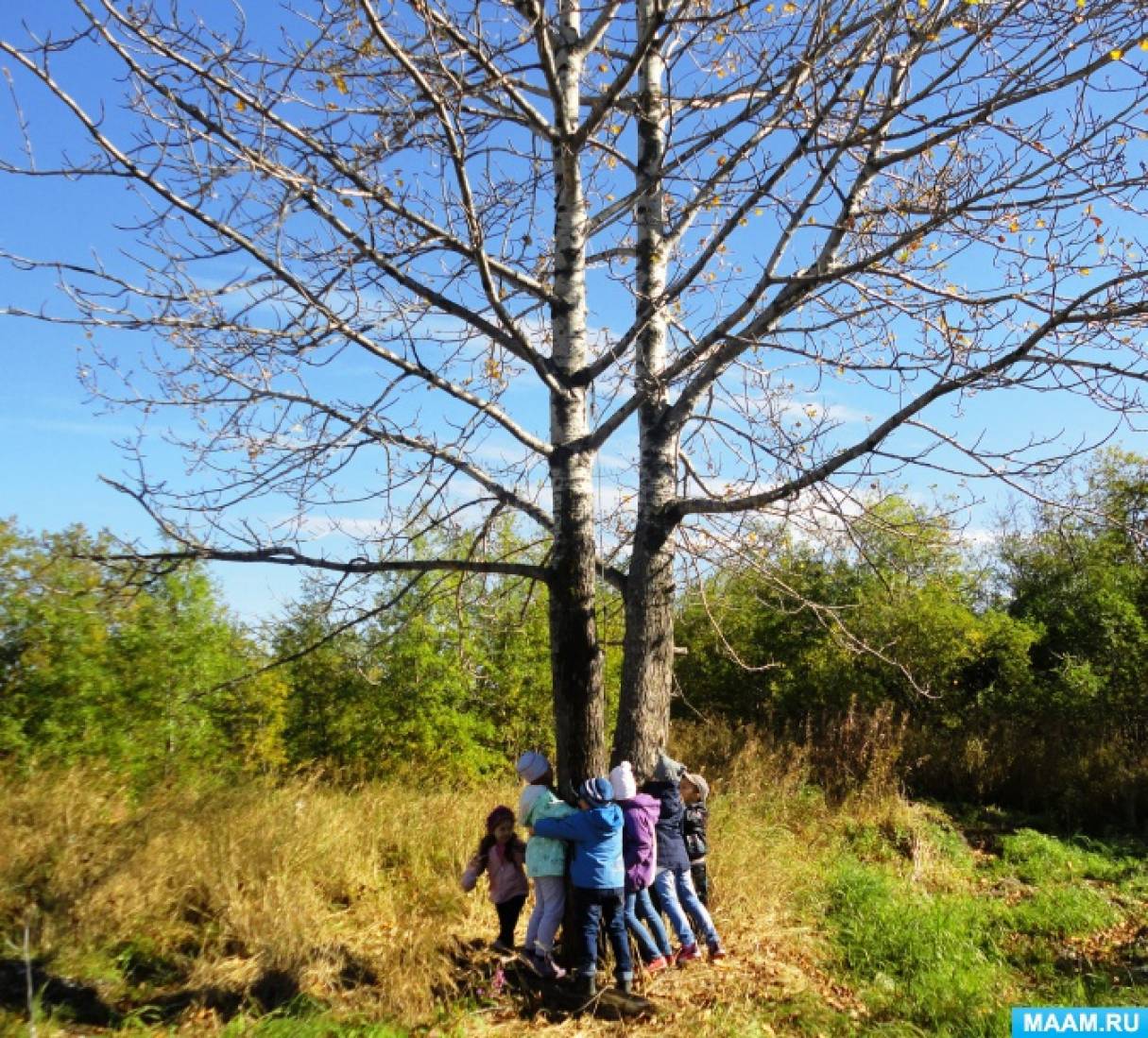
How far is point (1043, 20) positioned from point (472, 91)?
3025mm

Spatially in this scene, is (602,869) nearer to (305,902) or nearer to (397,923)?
(397,923)

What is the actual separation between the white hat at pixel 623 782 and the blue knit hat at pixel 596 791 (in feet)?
0.69

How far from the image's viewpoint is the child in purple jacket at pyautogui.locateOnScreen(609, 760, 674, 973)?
547cm

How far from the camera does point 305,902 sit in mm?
5895

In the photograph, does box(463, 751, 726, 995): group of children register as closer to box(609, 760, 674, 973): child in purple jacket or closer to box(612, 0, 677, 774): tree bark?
box(609, 760, 674, 973): child in purple jacket

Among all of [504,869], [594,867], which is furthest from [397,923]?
[594,867]

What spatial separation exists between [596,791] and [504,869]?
1034 millimetres

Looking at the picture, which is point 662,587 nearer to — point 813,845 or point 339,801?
point 339,801

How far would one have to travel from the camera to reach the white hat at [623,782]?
532cm

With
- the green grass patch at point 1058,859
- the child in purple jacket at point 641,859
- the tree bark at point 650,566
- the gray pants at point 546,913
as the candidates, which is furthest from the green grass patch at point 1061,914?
Answer: the gray pants at point 546,913

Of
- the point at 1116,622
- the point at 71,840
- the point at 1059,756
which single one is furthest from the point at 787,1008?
the point at 1116,622

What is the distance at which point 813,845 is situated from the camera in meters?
9.57

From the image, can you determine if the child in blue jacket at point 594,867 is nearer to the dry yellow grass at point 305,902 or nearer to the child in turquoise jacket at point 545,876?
the child in turquoise jacket at point 545,876

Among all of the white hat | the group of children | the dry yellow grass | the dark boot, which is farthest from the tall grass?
the white hat
